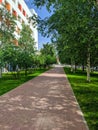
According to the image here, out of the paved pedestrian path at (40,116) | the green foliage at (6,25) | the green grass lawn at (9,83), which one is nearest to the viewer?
the paved pedestrian path at (40,116)

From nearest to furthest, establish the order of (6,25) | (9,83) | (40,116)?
(40,116), (9,83), (6,25)

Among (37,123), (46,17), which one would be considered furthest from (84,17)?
(37,123)

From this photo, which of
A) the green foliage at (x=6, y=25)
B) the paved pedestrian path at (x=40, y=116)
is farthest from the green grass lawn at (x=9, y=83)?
the paved pedestrian path at (x=40, y=116)

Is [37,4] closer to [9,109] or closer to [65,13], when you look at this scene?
[65,13]

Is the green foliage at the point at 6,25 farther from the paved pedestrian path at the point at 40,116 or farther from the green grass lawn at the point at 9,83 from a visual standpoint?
the paved pedestrian path at the point at 40,116

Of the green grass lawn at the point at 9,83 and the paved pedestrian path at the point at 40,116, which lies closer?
the paved pedestrian path at the point at 40,116

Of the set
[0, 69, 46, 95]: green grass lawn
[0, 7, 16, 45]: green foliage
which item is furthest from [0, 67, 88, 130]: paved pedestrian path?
[0, 7, 16, 45]: green foliage

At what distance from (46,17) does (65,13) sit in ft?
14.7

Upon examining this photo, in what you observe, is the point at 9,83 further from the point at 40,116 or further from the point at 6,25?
the point at 40,116

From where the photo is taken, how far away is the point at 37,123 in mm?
8656

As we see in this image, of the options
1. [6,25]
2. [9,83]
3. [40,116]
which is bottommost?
[40,116]

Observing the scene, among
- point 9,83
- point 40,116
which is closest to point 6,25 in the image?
point 9,83

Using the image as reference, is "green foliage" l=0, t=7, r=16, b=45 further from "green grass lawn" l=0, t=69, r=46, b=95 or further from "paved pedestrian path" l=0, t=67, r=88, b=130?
"paved pedestrian path" l=0, t=67, r=88, b=130

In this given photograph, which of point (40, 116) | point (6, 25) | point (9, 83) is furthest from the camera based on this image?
point (6, 25)
